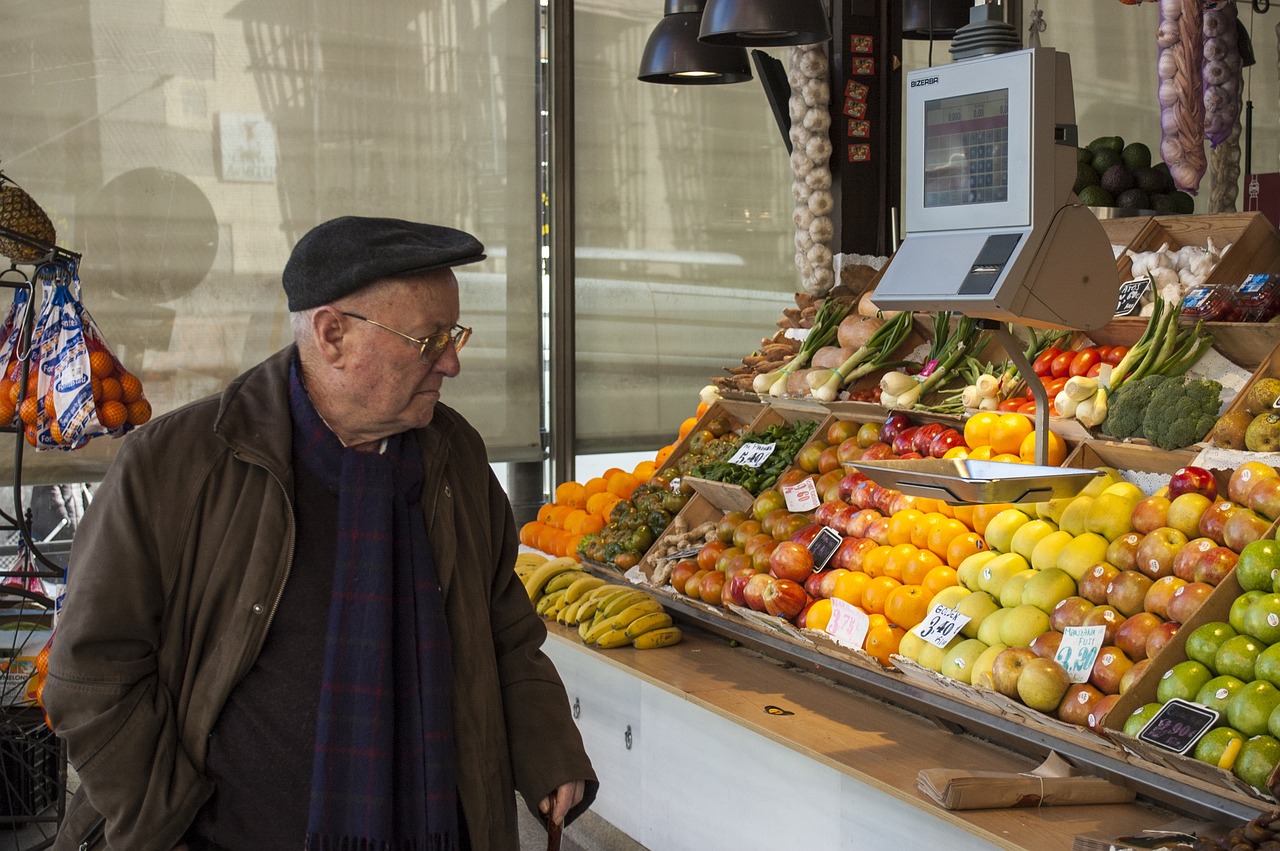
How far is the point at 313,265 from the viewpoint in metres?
1.74

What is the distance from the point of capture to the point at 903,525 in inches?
127

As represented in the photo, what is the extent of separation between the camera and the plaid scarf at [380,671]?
1.72m

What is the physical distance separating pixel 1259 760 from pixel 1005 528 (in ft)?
3.05

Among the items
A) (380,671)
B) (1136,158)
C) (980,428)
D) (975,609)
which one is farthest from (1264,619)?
(1136,158)

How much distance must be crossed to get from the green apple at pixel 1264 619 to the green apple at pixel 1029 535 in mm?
615

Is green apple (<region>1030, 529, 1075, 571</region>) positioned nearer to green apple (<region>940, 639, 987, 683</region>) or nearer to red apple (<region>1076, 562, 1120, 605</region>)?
red apple (<region>1076, 562, 1120, 605</region>)

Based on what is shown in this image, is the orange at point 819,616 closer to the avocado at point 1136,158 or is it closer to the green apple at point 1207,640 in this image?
the green apple at point 1207,640

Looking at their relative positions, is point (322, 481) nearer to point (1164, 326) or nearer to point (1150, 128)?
point (1164, 326)

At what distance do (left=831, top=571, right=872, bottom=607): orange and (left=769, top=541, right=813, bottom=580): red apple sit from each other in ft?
0.54

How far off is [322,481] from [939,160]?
1.26 meters

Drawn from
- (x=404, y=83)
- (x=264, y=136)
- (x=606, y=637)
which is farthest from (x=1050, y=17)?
(x=606, y=637)

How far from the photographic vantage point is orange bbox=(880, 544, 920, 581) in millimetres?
3113

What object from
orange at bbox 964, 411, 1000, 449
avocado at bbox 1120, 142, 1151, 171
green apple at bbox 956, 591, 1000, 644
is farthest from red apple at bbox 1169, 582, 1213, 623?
avocado at bbox 1120, 142, 1151, 171

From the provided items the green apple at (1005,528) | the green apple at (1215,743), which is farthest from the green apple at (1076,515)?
the green apple at (1215,743)
